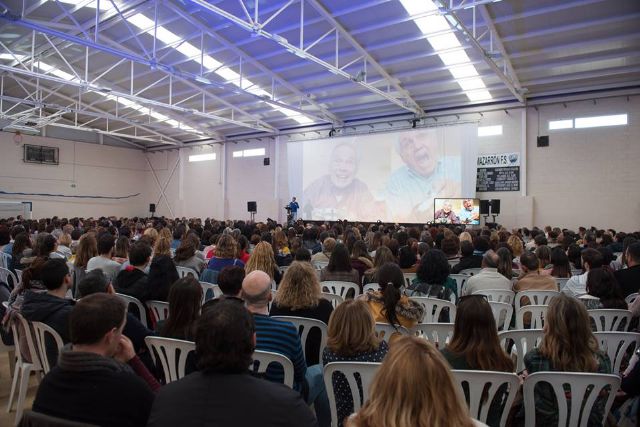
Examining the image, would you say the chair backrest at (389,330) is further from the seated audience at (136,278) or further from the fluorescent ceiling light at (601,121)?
the fluorescent ceiling light at (601,121)

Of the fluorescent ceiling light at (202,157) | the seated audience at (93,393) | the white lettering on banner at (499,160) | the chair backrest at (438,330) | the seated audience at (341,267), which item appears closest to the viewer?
the seated audience at (93,393)

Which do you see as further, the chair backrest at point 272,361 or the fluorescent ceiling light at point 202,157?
the fluorescent ceiling light at point 202,157

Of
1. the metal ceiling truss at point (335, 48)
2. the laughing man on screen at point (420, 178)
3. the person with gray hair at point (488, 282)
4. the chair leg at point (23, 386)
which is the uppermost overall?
the metal ceiling truss at point (335, 48)

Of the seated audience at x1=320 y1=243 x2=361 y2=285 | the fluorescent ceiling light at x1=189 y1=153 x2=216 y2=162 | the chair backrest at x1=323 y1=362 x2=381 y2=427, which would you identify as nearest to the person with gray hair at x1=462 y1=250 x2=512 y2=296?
the seated audience at x1=320 y1=243 x2=361 y2=285

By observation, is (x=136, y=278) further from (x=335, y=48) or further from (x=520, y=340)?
(x=335, y=48)

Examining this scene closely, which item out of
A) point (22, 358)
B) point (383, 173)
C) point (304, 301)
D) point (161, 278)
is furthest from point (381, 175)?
point (22, 358)

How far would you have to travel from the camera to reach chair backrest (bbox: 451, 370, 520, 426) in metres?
1.73

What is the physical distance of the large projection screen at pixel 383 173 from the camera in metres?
13.3

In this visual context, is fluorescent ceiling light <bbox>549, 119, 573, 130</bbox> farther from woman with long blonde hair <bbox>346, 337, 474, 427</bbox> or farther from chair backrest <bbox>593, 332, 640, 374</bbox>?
woman with long blonde hair <bbox>346, 337, 474, 427</bbox>

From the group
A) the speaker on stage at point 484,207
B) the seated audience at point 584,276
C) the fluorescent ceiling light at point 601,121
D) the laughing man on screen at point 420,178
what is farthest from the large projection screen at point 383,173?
the seated audience at point 584,276

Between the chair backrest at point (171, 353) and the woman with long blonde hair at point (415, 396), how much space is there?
1.31 m

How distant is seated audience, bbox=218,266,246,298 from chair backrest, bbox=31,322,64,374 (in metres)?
1.01

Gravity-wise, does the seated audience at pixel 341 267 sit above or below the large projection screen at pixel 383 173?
below

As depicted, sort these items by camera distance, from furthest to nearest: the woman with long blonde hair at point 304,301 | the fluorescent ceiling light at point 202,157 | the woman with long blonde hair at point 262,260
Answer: the fluorescent ceiling light at point 202,157 < the woman with long blonde hair at point 262,260 < the woman with long blonde hair at point 304,301
